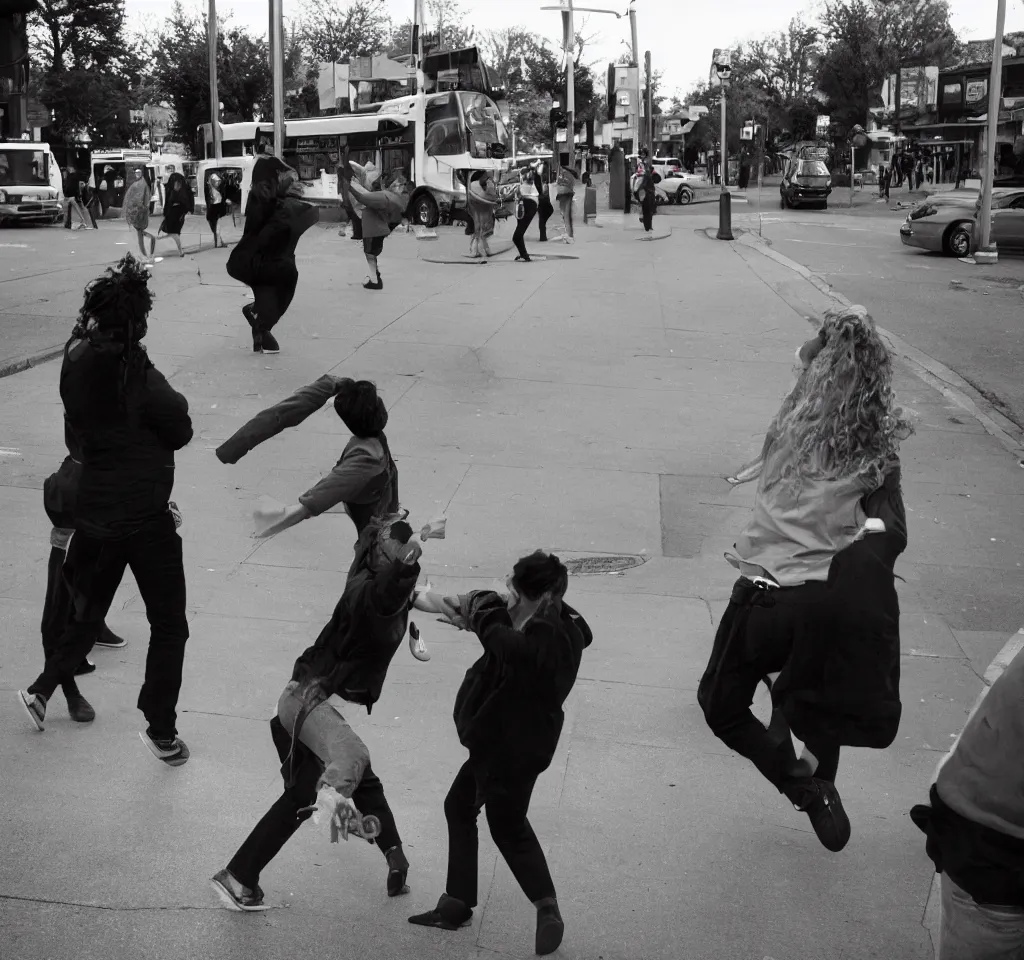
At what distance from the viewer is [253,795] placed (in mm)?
4785

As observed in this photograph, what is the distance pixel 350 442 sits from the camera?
181 inches

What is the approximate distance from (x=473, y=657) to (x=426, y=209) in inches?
1153

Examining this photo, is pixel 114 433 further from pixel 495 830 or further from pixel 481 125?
pixel 481 125

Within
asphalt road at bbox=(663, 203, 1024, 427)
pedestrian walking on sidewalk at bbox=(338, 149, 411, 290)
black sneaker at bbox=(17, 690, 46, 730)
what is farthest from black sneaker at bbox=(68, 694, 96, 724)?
pedestrian walking on sidewalk at bbox=(338, 149, 411, 290)

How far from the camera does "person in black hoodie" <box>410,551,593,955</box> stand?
363 centimetres

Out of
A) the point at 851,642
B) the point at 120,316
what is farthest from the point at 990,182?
the point at 120,316

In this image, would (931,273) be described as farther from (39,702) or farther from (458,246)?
(39,702)

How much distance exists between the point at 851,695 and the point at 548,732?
1.17 m

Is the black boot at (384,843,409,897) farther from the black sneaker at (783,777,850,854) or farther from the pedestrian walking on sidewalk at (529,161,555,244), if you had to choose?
the pedestrian walking on sidewalk at (529,161,555,244)

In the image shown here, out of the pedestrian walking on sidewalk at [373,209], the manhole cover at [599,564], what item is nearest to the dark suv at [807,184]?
the pedestrian walking on sidewalk at [373,209]

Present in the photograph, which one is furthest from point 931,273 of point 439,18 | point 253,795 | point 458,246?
point 439,18

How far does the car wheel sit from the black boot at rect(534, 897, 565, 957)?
27393mm

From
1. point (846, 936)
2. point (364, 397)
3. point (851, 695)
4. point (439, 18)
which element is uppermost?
point (439, 18)

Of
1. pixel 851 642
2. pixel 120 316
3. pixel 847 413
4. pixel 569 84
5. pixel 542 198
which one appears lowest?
pixel 851 642
